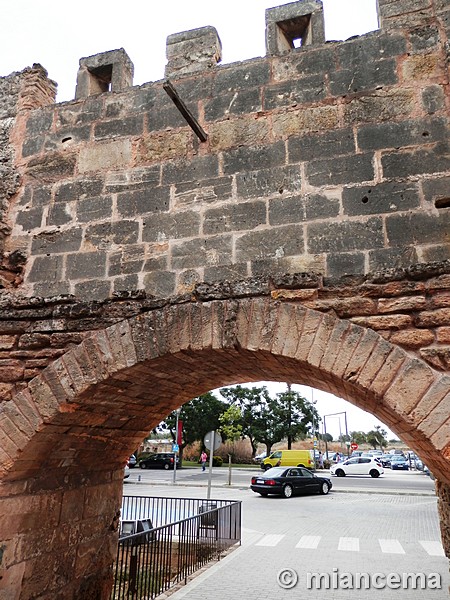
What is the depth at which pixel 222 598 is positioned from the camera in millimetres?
6035

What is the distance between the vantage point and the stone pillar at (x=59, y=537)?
145 inches

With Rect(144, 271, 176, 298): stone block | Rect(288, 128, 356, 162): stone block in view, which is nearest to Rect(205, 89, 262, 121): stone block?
Rect(288, 128, 356, 162): stone block

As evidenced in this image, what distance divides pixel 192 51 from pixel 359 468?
27398 millimetres

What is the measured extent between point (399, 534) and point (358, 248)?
876cm

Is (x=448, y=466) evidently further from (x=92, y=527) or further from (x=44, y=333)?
(x=92, y=527)

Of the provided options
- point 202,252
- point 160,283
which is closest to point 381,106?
point 202,252

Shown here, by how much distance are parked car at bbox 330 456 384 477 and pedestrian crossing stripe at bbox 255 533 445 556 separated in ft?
62.0

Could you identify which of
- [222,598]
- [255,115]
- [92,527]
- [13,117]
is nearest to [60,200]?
[13,117]

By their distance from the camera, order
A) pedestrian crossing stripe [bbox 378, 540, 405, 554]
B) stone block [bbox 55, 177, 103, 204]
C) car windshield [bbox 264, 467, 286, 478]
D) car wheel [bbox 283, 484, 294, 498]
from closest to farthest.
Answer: stone block [bbox 55, 177, 103, 204] < pedestrian crossing stripe [bbox 378, 540, 405, 554] < car wheel [bbox 283, 484, 294, 498] < car windshield [bbox 264, 467, 286, 478]

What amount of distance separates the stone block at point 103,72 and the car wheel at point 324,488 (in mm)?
16369

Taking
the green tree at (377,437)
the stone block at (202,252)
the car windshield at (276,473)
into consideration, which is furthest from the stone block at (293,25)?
the green tree at (377,437)

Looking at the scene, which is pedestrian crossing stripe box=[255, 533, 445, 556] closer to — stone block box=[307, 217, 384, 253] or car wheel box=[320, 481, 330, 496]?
stone block box=[307, 217, 384, 253]

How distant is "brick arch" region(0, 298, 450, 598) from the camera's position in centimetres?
293

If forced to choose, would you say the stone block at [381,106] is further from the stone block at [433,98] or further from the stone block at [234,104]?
the stone block at [234,104]
